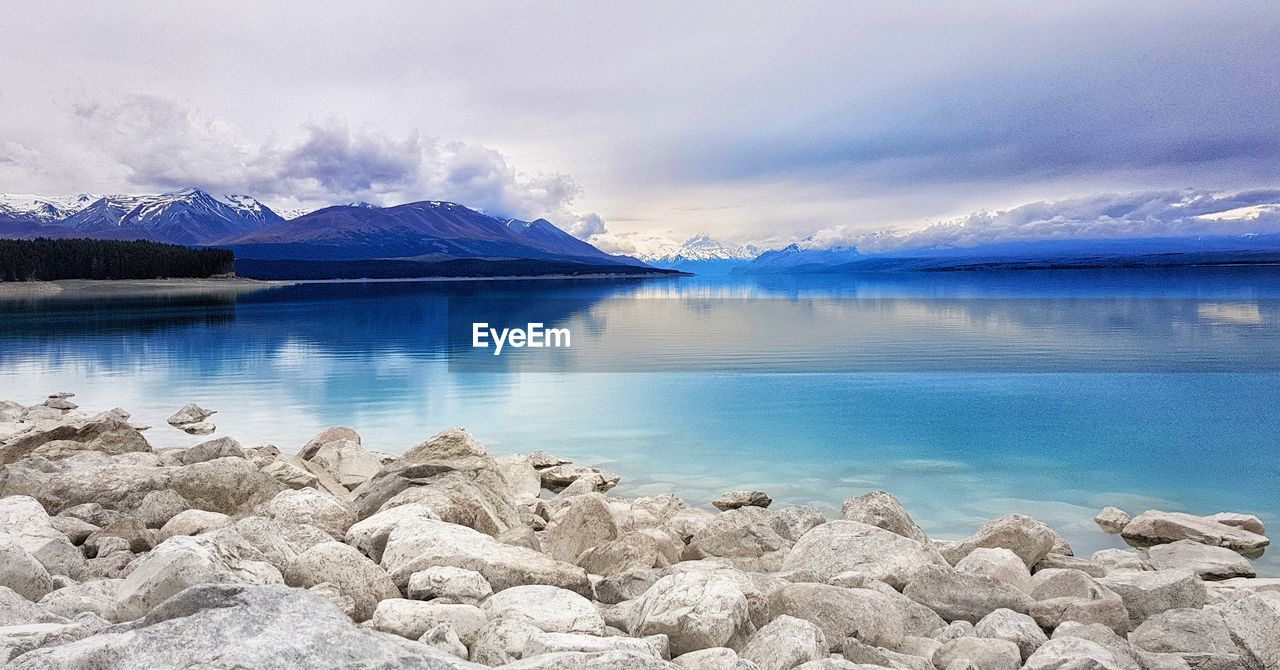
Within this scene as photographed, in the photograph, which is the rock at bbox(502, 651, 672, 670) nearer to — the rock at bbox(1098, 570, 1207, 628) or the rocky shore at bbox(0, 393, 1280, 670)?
the rocky shore at bbox(0, 393, 1280, 670)

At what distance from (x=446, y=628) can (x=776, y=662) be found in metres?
2.19

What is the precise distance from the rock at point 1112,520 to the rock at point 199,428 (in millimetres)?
19130

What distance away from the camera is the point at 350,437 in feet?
54.7

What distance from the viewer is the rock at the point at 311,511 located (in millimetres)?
9195

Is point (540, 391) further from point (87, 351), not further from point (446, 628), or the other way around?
point (87, 351)

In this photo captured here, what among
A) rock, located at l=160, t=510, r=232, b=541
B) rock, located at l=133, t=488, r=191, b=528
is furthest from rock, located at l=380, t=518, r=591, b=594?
rock, located at l=133, t=488, r=191, b=528

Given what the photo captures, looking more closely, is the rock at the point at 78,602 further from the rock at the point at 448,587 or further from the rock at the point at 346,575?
the rock at the point at 448,587

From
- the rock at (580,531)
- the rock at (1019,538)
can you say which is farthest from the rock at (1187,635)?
the rock at (580,531)

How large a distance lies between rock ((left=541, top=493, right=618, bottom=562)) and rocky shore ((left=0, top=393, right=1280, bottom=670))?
0.08ft

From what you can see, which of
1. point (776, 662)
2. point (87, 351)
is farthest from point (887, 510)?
point (87, 351)

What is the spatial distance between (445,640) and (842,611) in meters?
3.09

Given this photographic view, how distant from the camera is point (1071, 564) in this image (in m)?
9.11

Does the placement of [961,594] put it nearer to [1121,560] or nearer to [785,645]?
[785,645]

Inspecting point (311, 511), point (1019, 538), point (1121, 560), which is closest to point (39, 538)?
point (311, 511)
